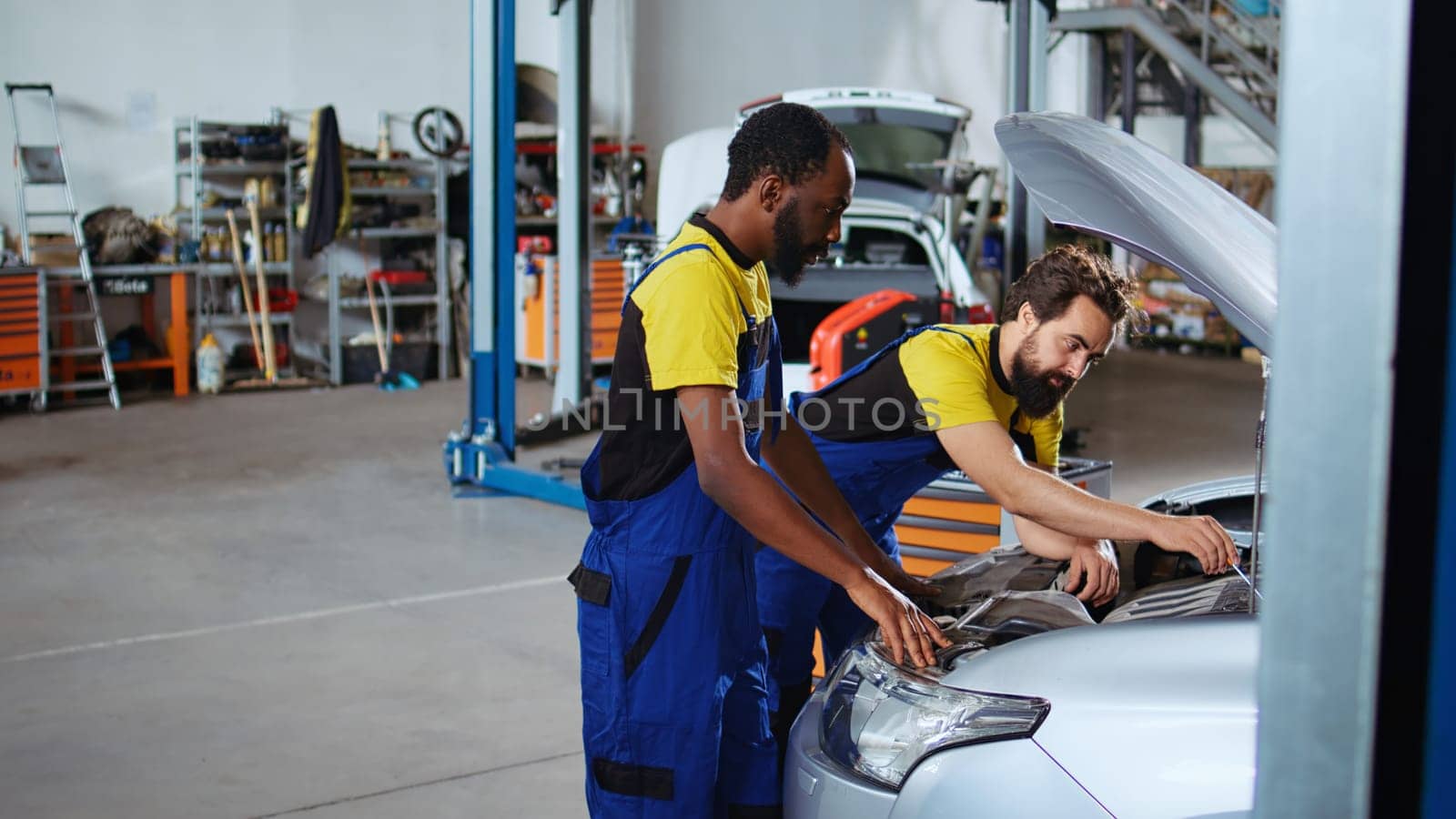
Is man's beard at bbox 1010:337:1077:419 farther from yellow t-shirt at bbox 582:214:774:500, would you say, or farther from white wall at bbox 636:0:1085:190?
white wall at bbox 636:0:1085:190

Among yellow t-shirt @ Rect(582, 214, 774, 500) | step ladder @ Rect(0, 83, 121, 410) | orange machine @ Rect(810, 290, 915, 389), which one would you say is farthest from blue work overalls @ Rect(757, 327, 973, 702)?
step ladder @ Rect(0, 83, 121, 410)

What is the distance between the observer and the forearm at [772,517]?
6.81ft

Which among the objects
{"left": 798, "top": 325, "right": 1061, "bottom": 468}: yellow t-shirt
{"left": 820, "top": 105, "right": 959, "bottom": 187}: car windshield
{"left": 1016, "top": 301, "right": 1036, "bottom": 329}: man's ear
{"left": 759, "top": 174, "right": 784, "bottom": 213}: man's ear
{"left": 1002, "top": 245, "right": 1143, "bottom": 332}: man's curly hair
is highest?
{"left": 820, "top": 105, "right": 959, "bottom": 187}: car windshield

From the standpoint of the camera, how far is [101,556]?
5891mm

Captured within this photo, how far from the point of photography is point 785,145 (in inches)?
85.0

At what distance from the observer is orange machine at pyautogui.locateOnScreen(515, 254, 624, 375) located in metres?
10.7

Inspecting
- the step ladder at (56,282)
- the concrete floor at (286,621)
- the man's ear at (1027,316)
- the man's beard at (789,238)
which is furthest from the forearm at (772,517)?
the step ladder at (56,282)

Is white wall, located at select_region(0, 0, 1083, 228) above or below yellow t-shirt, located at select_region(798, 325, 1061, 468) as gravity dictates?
above

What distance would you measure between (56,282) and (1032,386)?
921 cm

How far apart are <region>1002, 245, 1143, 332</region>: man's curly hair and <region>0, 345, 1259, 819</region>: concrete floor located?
5.77 ft

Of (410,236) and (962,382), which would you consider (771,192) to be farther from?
(410,236)

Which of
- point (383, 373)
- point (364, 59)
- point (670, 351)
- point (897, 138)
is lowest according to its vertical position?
point (383, 373)

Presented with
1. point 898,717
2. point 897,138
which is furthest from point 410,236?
point 898,717

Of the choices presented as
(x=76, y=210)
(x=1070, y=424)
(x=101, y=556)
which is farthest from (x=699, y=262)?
(x=76, y=210)
